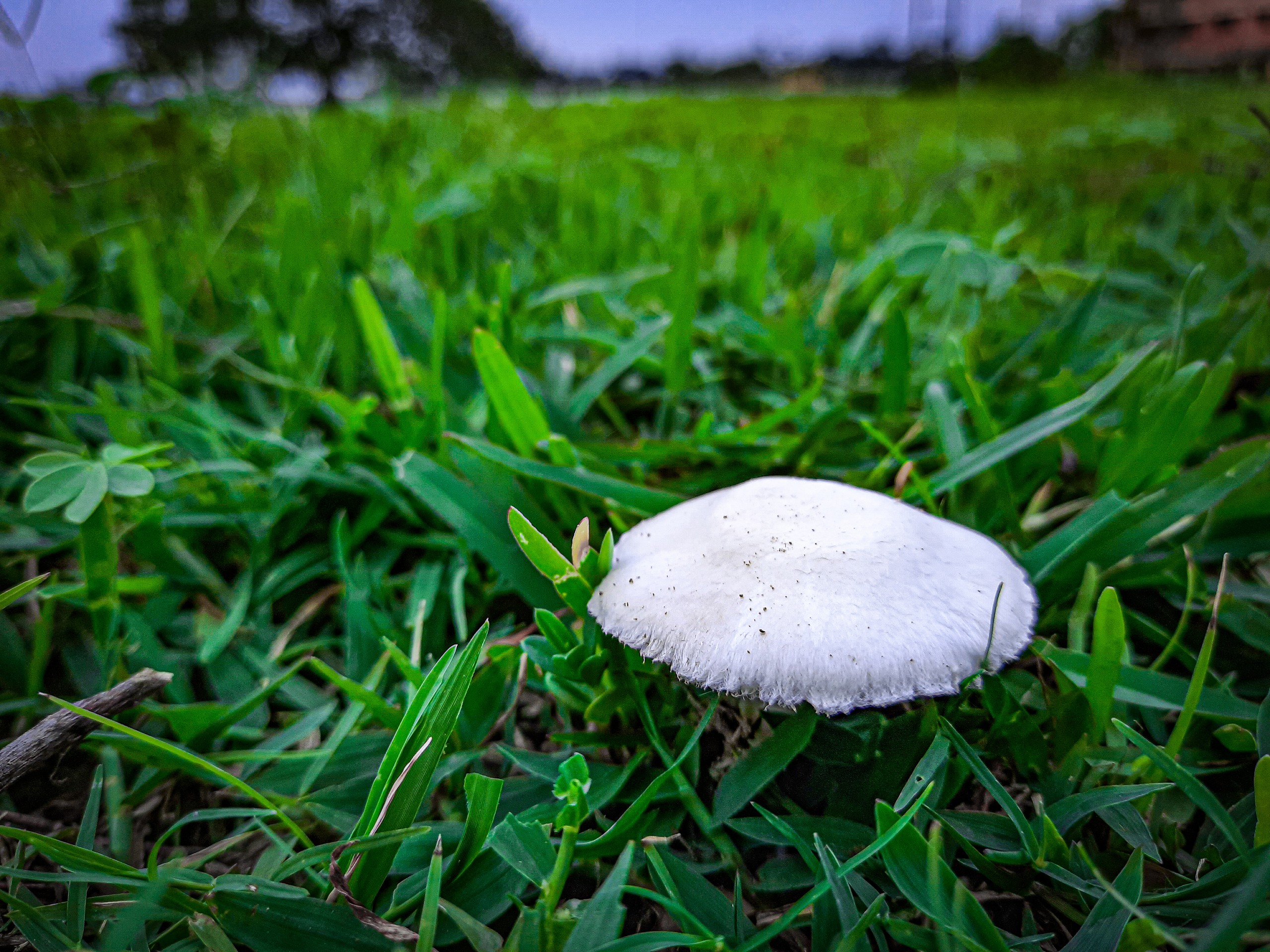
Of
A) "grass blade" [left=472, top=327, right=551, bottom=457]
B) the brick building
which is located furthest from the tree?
"grass blade" [left=472, top=327, right=551, bottom=457]

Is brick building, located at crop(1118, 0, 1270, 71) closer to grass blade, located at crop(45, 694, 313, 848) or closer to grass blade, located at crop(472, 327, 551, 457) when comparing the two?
grass blade, located at crop(472, 327, 551, 457)

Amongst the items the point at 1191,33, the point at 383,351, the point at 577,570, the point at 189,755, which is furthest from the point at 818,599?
the point at 1191,33

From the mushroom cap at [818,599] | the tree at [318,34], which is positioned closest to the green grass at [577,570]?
the mushroom cap at [818,599]

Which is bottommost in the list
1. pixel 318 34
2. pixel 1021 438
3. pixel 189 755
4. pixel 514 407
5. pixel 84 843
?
pixel 84 843

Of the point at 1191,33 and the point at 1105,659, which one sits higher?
the point at 1191,33

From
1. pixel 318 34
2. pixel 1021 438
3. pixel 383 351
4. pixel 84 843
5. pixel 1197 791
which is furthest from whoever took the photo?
pixel 318 34

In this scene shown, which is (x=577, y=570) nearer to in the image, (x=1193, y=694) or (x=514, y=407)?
→ (x=514, y=407)
